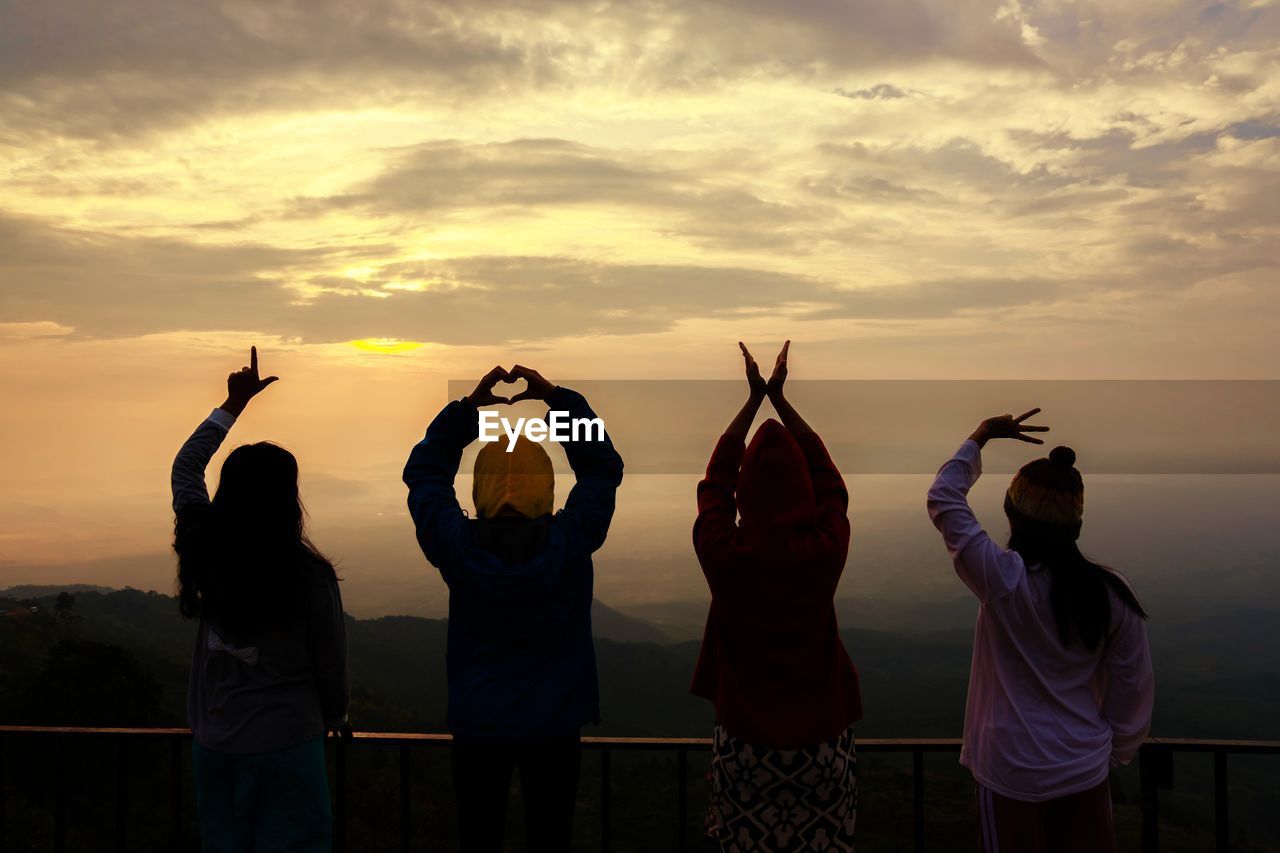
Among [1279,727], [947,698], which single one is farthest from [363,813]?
[1279,727]

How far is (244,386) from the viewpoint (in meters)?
3.51

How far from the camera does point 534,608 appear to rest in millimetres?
2873

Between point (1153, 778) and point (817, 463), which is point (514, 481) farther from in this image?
point (1153, 778)

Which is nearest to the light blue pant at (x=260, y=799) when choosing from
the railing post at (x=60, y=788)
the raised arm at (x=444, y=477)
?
the raised arm at (x=444, y=477)

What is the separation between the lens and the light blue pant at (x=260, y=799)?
3.03 m

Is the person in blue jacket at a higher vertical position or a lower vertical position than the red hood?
lower

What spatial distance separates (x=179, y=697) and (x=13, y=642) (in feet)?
35.9

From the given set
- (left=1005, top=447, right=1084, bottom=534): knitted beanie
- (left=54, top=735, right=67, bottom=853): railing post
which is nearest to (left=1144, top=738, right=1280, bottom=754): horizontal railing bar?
(left=1005, top=447, right=1084, bottom=534): knitted beanie

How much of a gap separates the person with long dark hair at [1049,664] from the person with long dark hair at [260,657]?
2118 millimetres

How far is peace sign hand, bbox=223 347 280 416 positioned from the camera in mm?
3465

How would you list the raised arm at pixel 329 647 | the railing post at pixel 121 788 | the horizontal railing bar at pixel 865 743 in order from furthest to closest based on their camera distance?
the railing post at pixel 121 788 → the horizontal railing bar at pixel 865 743 → the raised arm at pixel 329 647

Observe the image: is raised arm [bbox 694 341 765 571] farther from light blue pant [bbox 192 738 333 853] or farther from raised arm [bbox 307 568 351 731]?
light blue pant [bbox 192 738 333 853]

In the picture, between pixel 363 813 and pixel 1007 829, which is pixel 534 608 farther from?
pixel 363 813

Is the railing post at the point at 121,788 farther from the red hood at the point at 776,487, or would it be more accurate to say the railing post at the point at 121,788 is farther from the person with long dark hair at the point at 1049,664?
the person with long dark hair at the point at 1049,664
